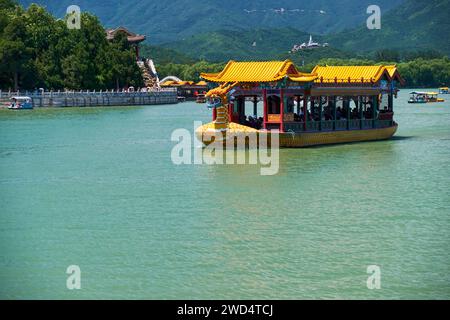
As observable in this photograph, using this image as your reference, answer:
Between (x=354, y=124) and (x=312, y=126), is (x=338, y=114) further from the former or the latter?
(x=312, y=126)

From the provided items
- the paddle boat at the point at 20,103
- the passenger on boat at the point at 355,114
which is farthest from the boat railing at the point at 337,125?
the paddle boat at the point at 20,103

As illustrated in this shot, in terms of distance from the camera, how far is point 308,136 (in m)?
40.5

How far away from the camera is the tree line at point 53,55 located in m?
97.4

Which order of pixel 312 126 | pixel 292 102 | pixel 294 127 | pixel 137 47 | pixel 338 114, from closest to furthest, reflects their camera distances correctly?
pixel 294 127 < pixel 292 102 < pixel 312 126 < pixel 338 114 < pixel 137 47

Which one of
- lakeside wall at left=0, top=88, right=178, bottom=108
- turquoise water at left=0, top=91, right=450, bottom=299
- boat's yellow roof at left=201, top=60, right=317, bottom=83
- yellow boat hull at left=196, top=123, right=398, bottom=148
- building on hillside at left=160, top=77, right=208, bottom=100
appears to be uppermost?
building on hillside at left=160, top=77, right=208, bottom=100

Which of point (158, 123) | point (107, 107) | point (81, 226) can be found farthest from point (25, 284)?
point (107, 107)

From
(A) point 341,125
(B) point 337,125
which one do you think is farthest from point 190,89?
(B) point 337,125

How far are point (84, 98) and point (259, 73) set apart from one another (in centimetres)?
6231

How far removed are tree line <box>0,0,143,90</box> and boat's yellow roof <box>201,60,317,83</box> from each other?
5838 centimetres

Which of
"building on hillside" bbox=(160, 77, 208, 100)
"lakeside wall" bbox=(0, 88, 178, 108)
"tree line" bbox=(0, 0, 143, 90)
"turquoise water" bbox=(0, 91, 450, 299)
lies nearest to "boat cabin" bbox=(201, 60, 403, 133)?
"turquoise water" bbox=(0, 91, 450, 299)

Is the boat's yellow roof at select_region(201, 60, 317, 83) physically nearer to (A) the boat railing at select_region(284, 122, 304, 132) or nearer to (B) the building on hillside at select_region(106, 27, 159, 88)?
(A) the boat railing at select_region(284, 122, 304, 132)

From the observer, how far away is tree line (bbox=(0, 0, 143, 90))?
97375 millimetres

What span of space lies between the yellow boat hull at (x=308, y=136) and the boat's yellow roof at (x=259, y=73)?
2068mm

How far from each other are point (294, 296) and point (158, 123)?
2020 inches
